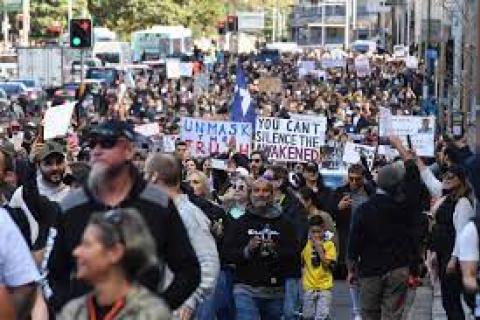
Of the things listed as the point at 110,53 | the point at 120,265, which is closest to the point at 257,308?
the point at 120,265

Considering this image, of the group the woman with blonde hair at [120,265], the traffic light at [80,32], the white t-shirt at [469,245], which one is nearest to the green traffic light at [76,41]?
the traffic light at [80,32]

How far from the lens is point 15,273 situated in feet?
22.9

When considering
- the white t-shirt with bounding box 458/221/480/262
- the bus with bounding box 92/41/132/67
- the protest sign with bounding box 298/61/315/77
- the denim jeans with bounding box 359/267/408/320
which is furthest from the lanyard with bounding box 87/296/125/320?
the bus with bounding box 92/41/132/67

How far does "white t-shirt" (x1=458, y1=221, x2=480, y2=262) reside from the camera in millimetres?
8211

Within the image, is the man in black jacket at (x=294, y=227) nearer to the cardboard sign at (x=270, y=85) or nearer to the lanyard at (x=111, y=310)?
the lanyard at (x=111, y=310)

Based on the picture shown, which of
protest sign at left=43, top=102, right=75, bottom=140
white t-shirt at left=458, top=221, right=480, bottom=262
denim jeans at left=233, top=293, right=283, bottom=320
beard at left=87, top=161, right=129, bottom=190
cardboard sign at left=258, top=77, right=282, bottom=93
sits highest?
beard at left=87, top=161, right=129, bottom=190

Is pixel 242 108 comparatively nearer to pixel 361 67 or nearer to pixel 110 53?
pixel 361 67

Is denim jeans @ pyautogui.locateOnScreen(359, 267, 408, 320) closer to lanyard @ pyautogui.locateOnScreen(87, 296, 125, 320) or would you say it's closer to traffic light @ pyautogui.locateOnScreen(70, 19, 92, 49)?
lanyard @ pyautogui.locateOnScreen(87, 296, 125, 320)

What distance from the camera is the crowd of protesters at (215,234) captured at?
5812 millimetres

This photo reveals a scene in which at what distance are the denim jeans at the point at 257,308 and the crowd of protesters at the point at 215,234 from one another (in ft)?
0.03

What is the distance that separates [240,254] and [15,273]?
513cm

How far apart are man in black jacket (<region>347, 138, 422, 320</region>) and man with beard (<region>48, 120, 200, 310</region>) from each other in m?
4.67

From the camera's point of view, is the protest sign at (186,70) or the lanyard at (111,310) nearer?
the lanyard at (111,310)

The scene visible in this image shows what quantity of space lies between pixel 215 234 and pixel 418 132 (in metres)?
9.68
